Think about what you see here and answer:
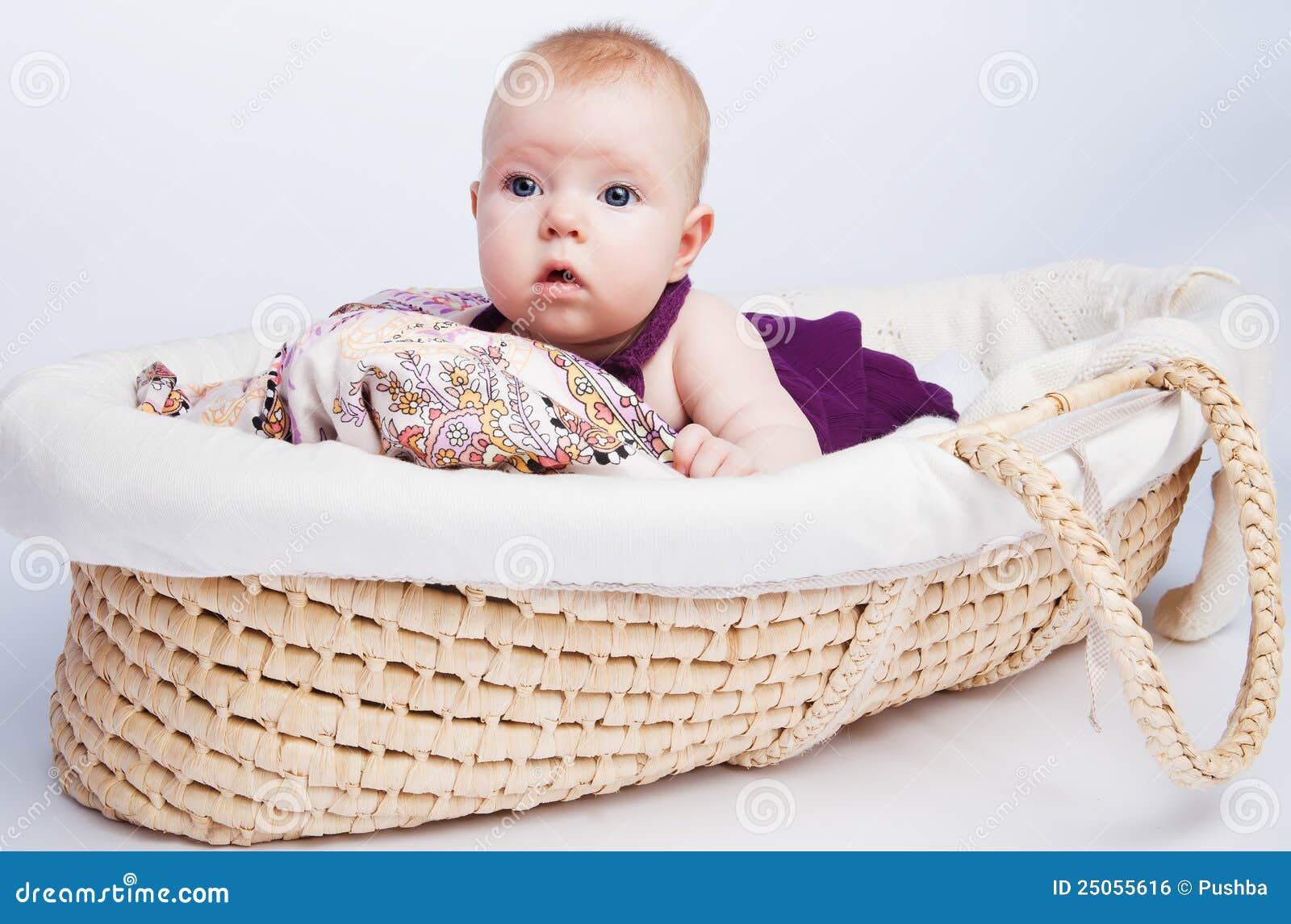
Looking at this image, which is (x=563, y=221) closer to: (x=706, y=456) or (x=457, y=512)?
(x=706, y=456)

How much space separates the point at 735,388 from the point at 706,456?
0.18 m

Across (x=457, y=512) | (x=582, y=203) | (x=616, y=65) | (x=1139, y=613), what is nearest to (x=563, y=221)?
(x=582, y=203)

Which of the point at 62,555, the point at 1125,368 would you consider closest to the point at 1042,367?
the point at 1125,368

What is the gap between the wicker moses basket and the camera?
1.17 meters

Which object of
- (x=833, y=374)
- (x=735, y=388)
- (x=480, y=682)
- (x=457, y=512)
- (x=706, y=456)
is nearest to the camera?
(x=457, y=512)

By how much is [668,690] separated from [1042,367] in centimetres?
64

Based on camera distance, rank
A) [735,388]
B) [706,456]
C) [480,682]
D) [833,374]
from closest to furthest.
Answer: [480,682] < [706,456] < [735,388] < [833,374]

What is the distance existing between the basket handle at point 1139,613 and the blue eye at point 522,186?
0.54 meters

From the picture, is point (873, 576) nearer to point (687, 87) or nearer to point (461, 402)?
point (461, 402)

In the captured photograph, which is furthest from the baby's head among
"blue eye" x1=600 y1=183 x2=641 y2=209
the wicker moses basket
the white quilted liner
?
the wicker moses basket

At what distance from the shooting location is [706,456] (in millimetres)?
1436

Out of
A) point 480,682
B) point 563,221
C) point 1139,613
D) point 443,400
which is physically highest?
point 563,221

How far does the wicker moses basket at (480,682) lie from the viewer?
3.85 feet

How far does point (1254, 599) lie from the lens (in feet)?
4.58
